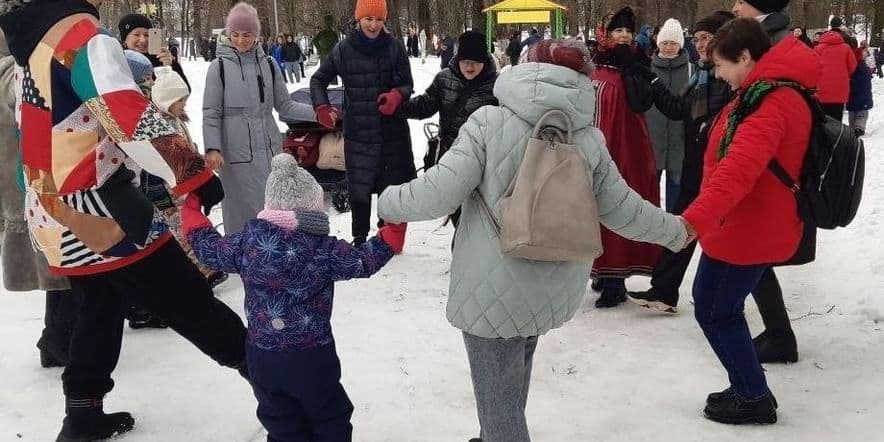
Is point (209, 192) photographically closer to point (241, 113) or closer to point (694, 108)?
point (241, 113)

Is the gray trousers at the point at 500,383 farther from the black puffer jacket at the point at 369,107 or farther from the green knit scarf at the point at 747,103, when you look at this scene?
the black puffer jacket at the point at 369,107

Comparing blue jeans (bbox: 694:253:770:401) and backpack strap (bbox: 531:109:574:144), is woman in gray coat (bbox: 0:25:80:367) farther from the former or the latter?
blue jeans (bbox: 694:253:770:401)

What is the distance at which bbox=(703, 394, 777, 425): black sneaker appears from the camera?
3.43m

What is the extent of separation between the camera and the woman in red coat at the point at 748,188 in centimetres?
308

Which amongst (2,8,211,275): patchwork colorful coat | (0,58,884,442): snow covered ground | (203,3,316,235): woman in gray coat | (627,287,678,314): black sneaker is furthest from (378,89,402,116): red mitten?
(2,8,211,275): patchwork colorful coat

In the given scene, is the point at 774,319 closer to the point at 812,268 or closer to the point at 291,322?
the point at 812,268

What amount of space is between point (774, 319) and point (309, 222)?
2.60 meters

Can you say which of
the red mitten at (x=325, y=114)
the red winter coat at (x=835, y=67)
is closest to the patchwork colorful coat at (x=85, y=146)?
the red mitten at (x=325, y=114)

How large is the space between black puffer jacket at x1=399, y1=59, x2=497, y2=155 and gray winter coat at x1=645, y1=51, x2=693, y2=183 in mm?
1139

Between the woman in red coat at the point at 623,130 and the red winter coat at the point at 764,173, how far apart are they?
1362 millimetres

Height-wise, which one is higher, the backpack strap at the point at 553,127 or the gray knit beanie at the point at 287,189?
the backpack strap at the point at 553,127

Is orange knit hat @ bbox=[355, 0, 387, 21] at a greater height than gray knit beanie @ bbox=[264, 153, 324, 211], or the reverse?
orange knit hat @ bbox=[355, 0, 387, 21]

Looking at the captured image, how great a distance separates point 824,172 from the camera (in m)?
3.27

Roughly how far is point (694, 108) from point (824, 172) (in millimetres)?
1356
